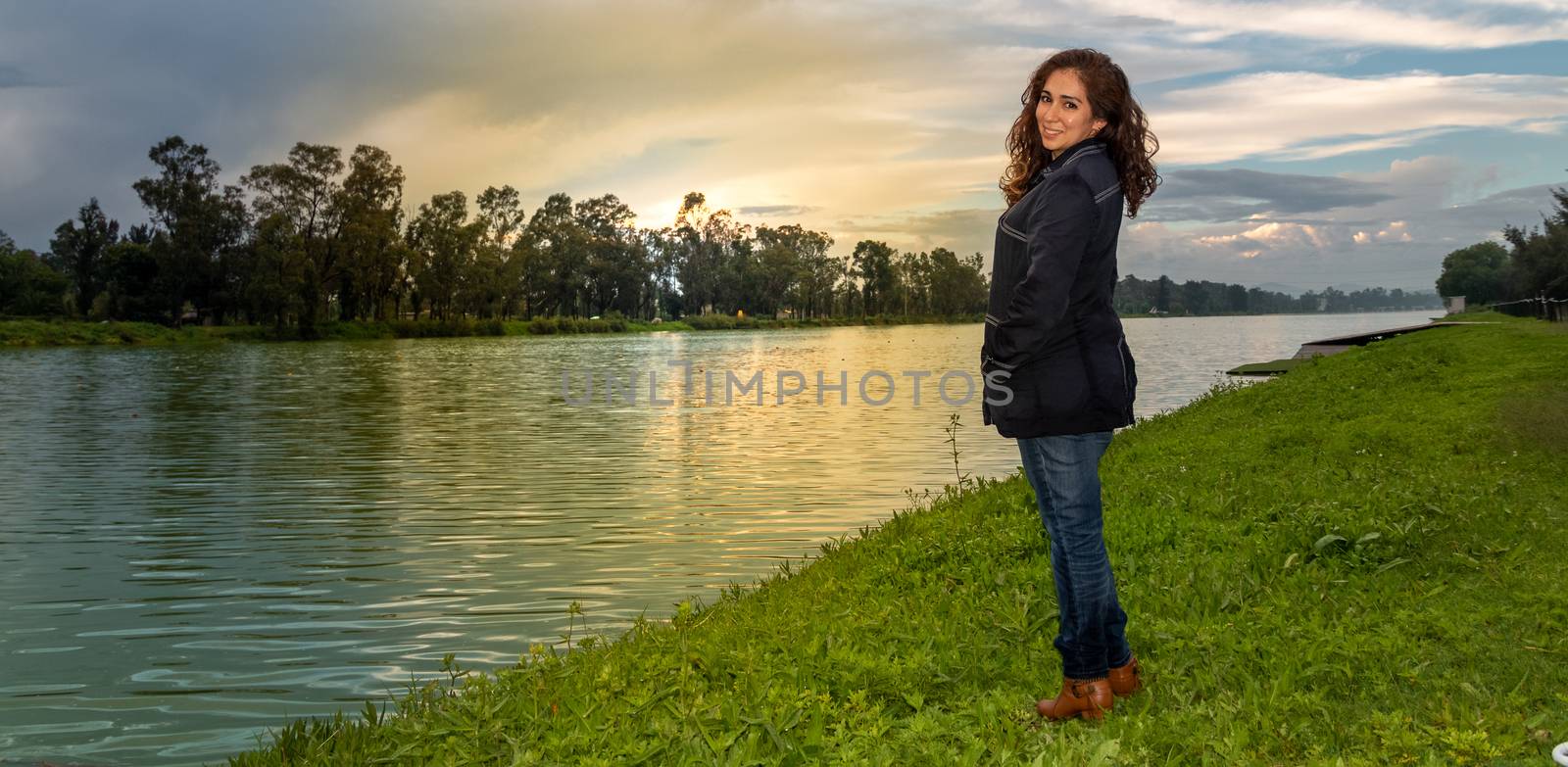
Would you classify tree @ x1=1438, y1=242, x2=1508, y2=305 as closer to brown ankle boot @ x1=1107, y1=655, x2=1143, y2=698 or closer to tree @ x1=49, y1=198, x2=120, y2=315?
brown ankle boot @ x1=1107, y1=655, x2=1143, y2=698

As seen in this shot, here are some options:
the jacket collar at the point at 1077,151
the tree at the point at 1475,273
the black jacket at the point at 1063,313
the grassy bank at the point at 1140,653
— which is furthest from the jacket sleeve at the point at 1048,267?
the tree at the point at 1475,273

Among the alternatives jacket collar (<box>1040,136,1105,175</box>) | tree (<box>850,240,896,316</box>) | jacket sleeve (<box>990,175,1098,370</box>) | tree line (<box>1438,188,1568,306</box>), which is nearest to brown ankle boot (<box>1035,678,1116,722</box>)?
jacket sleeve (<box>990,175,1098,370</box>)

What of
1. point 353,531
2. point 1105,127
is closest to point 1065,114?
point 1105,127

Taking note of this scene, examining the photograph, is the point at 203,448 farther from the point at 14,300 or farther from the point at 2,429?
the point at 14,300

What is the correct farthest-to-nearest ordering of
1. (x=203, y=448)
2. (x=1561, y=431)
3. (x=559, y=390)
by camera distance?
(x=559, y=390) → (x=203, y=448) → (x=1561, y=431)

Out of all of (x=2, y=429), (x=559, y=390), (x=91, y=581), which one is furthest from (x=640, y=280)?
(x=91, y=581)

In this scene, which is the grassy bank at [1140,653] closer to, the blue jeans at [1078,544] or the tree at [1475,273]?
the blue jeans at [1078,544]

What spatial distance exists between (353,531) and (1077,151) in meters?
10.3

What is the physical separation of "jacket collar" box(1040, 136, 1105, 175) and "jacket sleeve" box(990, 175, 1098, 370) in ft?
0.55

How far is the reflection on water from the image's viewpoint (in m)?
7.39

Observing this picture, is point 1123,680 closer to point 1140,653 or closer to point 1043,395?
point 1140,653

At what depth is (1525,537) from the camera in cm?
786

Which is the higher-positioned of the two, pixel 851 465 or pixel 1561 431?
pixel 1561 431

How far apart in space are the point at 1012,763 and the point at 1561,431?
1050 cm
